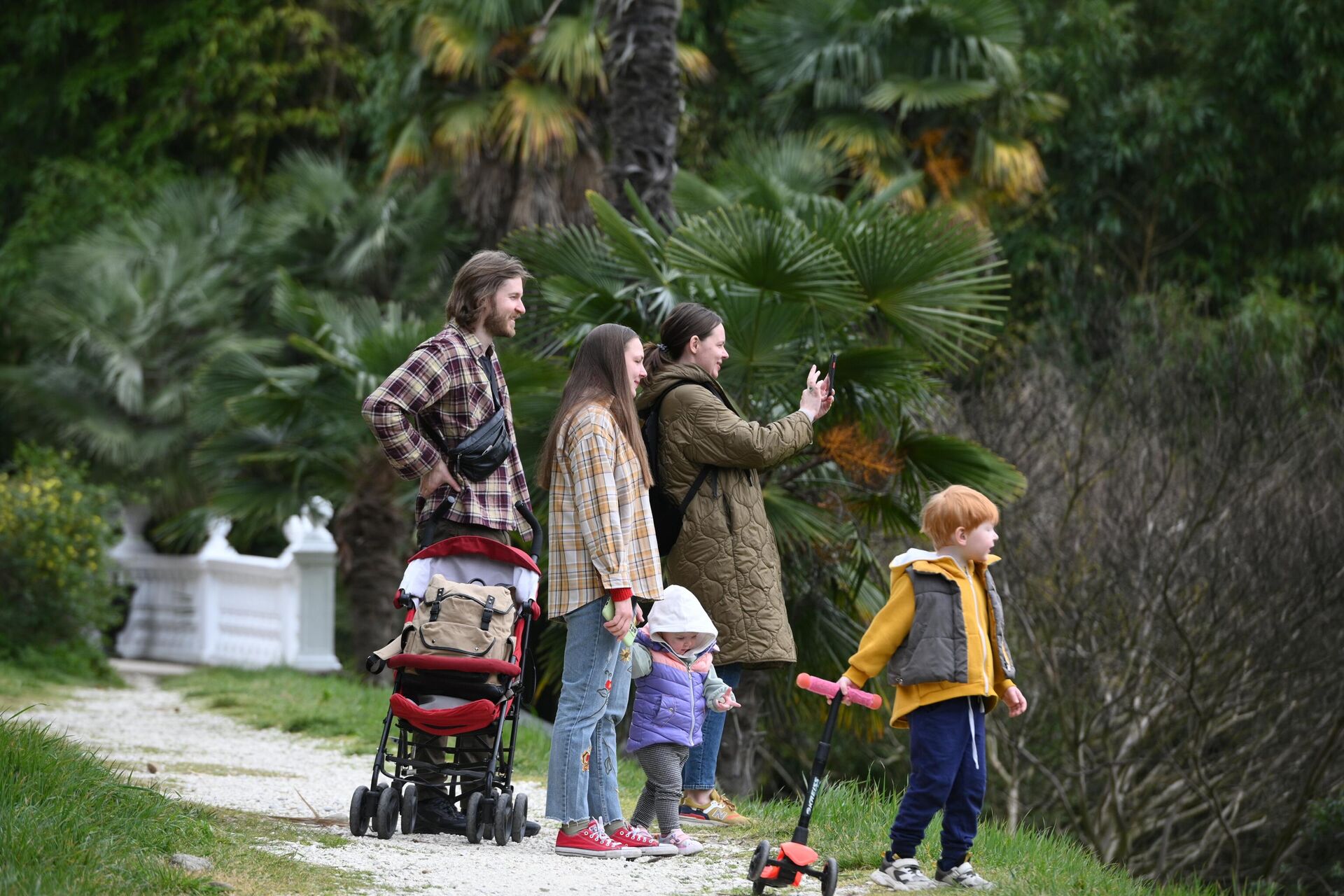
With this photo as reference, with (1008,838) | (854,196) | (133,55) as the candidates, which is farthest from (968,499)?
(133,55)

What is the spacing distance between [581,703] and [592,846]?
46 cm

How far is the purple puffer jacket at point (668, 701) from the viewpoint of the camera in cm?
498

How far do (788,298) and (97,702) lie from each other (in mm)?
6368

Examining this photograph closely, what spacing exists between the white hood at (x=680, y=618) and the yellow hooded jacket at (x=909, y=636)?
2.16 ft

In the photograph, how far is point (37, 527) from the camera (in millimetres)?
12945

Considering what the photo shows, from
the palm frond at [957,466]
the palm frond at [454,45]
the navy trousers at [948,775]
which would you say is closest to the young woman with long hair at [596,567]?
the navy trousers at [948,775]

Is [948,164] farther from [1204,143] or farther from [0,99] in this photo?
[0,99]

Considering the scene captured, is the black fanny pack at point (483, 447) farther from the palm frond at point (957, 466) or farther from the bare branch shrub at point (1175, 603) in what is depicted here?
the bare branch shrub at point (1175, 603)

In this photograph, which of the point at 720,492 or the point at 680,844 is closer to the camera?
the point at 680,844

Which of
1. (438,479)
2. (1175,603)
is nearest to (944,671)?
(438,479)

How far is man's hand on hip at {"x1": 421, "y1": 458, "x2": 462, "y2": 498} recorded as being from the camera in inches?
198

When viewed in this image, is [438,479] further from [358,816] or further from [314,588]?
[314,588]

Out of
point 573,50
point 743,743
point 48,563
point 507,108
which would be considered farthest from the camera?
point 507,108

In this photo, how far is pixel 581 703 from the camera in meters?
4.93
